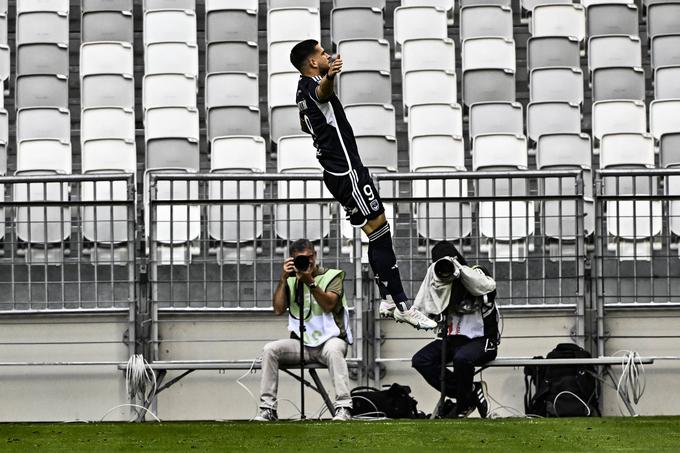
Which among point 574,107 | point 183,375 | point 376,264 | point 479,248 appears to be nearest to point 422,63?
point 574,107

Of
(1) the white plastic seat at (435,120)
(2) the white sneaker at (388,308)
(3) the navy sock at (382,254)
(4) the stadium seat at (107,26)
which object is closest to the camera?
(3) the navy sock at (382,254)

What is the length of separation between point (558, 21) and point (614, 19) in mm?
492

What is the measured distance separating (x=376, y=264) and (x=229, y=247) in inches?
102

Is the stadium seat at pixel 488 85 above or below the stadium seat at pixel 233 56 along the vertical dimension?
below

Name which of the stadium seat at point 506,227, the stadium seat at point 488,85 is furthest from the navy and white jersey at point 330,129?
the stadium seat at point 488,85

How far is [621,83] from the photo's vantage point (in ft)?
39.8

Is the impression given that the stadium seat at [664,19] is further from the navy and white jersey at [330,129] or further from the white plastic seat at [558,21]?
the navy and white jersey at [330,129]

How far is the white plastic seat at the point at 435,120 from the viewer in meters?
11.6

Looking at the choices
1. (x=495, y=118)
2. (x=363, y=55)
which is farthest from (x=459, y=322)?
(x=363, y=55)

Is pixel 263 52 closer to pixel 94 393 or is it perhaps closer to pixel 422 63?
pixel 422 63

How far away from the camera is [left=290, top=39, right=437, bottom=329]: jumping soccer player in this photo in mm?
7219

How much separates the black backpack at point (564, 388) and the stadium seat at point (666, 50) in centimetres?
406

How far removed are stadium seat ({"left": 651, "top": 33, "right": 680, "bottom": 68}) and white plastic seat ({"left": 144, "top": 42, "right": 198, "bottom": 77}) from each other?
3.94 metres

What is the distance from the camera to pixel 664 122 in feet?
38.5
